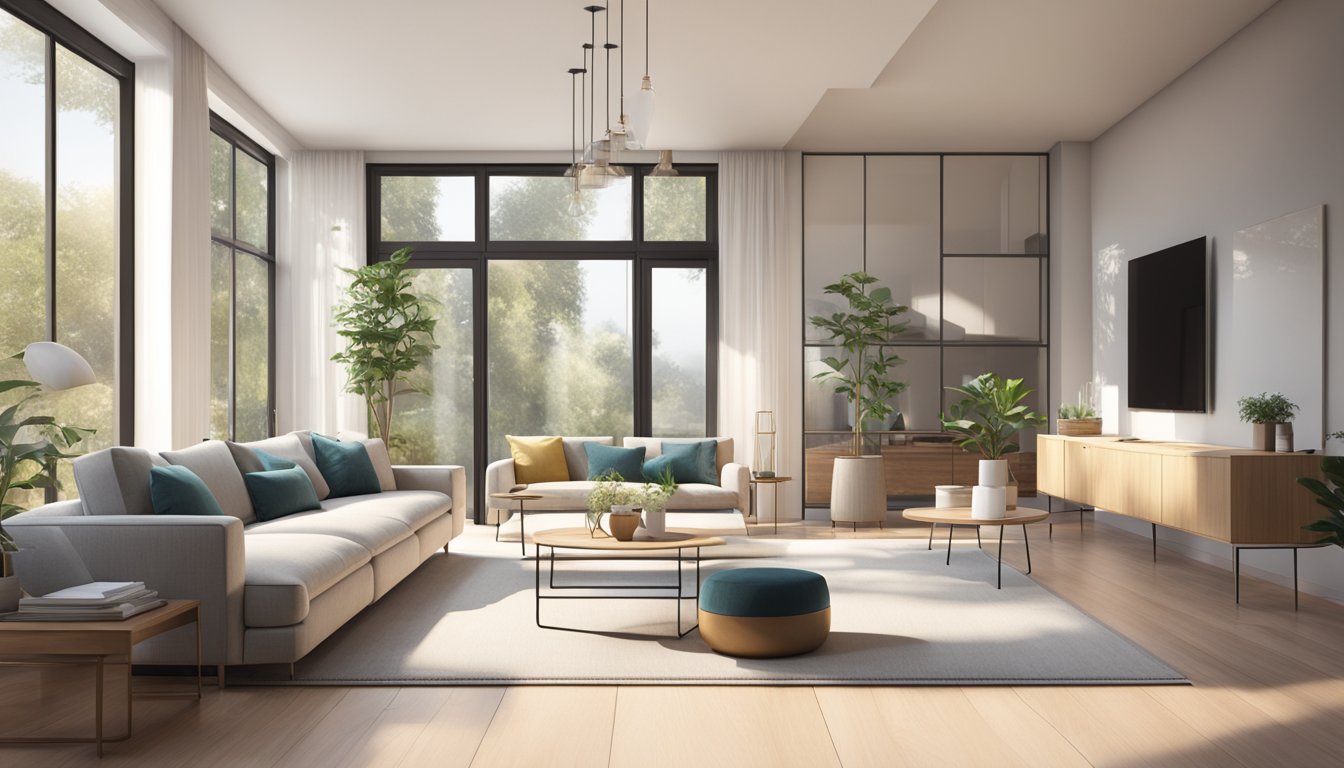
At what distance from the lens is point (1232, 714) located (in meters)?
3.41

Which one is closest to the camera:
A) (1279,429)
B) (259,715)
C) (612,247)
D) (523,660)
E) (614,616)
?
(259,715)

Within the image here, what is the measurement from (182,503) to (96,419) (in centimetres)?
188

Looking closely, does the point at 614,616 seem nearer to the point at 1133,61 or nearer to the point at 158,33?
the point at 158,33

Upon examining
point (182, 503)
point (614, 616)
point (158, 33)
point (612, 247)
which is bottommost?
point (614, 616)

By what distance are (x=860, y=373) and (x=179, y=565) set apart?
639 centimetres

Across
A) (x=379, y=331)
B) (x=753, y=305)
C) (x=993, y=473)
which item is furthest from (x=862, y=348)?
(x=379, y=331)

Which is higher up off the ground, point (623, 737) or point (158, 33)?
point (158, 33)

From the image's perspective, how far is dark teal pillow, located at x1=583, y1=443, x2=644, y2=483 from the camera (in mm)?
7887

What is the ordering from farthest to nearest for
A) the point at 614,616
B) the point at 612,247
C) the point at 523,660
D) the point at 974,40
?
the point at 612,247 < the point at 974,40 < the point at 614,616 < the point at 523,660

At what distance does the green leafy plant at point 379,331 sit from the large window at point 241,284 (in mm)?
641

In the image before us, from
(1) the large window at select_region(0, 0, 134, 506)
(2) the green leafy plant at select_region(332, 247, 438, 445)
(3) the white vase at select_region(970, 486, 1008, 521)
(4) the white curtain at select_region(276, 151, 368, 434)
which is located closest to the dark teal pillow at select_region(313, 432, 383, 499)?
(1) the large window at select_region(0, 0, 134, 506)

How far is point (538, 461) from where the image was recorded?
795 cm

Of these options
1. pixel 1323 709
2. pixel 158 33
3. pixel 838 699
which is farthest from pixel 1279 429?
pixel 158 33

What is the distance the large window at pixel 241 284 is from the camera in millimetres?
7371
